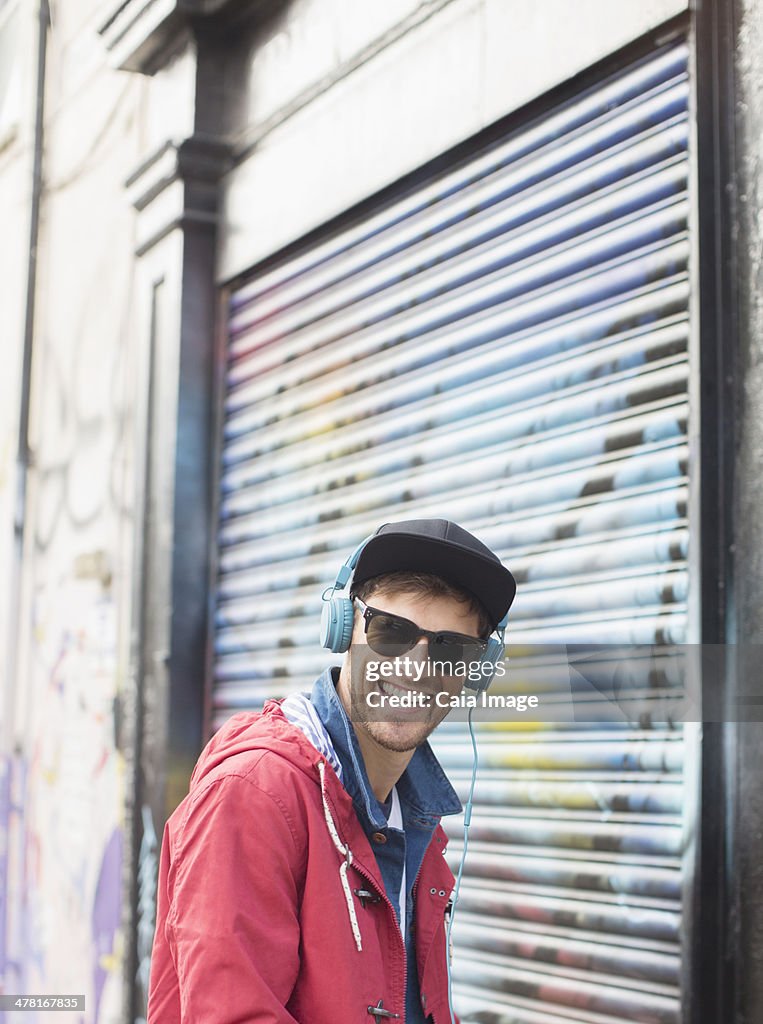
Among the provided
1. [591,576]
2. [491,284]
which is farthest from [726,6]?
[591,576]

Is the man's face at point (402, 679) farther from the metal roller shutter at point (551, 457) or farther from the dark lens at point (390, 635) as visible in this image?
the metal roller shutter at point (551, 457)

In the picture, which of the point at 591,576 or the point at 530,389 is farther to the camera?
the point at 530,389

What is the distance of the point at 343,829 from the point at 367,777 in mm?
142

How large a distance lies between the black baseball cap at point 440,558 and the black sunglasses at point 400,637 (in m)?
0.09

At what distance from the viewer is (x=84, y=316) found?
7.83m

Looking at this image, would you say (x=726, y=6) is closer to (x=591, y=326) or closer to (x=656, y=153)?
(x=656, y=153)

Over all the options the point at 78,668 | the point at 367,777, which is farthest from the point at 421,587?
the point at 78,668

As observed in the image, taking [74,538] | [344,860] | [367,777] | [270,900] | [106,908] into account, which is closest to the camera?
[270,900]

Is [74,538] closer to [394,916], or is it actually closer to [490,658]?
[490,658]

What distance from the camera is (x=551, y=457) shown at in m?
4.24

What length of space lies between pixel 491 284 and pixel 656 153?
88cm

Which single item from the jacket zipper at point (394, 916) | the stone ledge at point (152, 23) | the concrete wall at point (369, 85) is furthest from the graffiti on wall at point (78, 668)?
the jacket zipper at point (394, 916)

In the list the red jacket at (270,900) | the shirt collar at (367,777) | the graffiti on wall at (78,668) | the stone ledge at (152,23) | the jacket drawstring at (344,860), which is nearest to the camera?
the red jacket at (270,900)

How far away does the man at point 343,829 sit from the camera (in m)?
2.13
